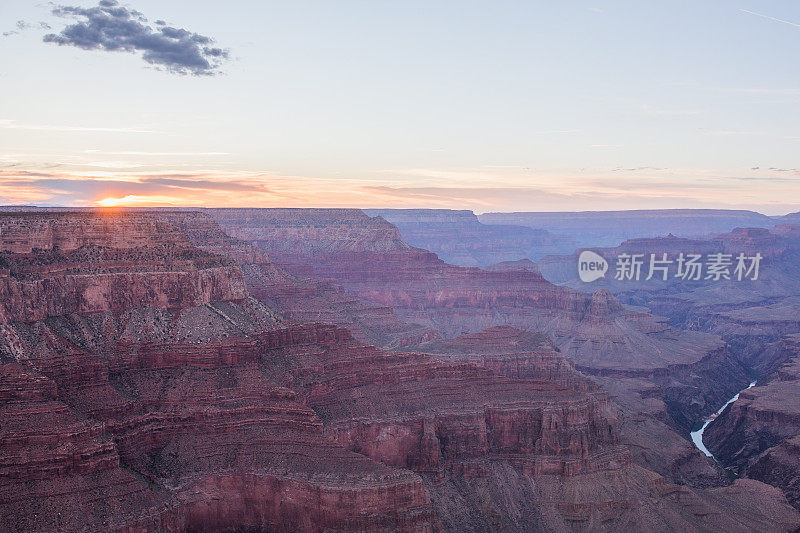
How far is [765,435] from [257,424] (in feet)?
203

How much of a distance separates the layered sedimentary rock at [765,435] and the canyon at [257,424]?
6.84 feet

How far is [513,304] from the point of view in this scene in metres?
138

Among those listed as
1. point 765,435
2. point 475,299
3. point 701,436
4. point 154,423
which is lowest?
point 701,436

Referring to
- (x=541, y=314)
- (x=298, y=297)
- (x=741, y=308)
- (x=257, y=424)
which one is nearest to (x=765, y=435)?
(x=541, y=314)

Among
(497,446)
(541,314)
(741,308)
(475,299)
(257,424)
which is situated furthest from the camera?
(741,308)

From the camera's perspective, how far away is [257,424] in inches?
2029

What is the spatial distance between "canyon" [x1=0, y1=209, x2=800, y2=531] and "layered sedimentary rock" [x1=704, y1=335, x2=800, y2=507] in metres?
2.08

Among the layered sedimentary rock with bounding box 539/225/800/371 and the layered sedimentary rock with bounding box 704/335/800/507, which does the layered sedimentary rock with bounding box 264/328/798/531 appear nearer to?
the layered sedimentary rock with bounding box 704/335/800/507

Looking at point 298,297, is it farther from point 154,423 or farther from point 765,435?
point 765,435

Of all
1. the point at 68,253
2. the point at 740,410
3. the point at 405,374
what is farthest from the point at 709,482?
the point at 68,253

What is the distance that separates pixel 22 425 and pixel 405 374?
2865cm

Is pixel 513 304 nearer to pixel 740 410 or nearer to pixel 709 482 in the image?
pixel 740 410

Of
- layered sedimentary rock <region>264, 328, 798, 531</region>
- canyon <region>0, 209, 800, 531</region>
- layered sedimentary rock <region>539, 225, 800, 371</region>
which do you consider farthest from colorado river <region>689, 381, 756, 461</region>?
layered sedimentary rock <region>539, 225, 800, 371</region>

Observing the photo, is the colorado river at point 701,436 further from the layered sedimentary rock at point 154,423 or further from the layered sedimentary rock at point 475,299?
the layered sedimentary rock at point 154,423
